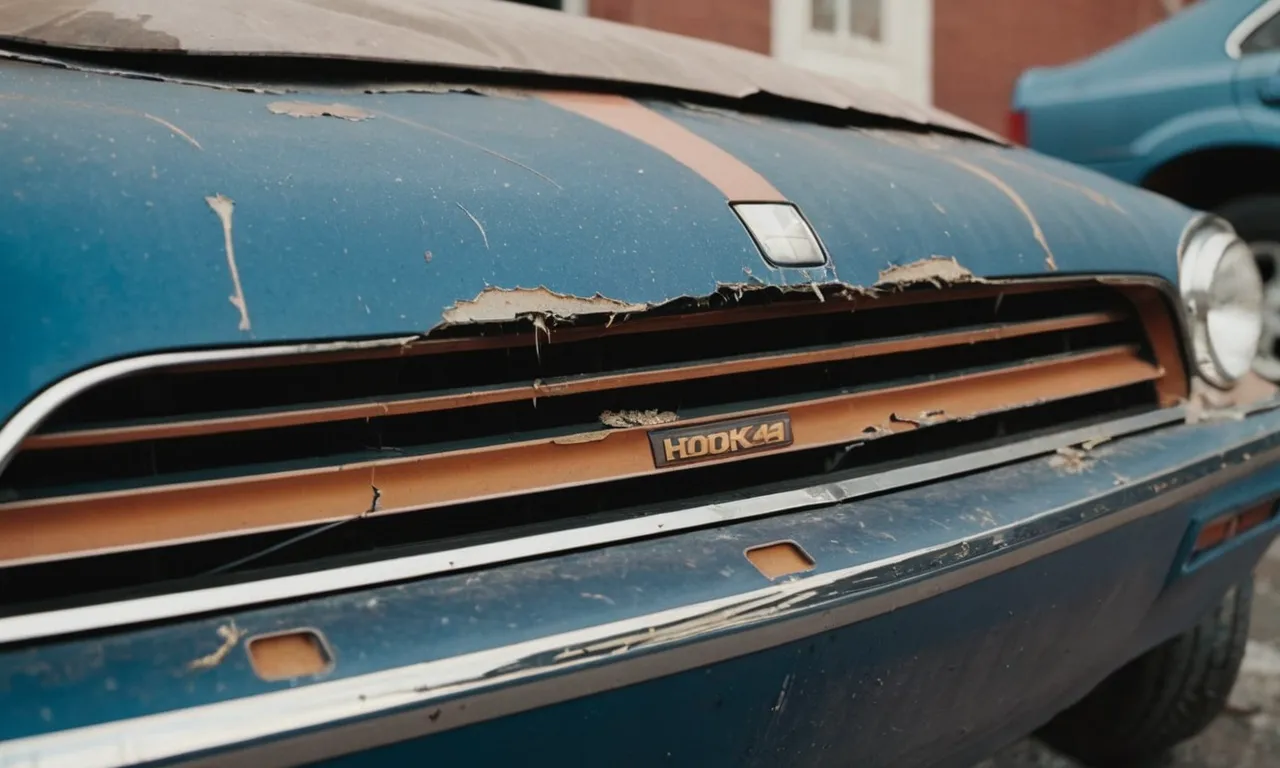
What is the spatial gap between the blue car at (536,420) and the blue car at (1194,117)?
2.55 m

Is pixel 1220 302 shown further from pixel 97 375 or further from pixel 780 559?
pixel 97 375

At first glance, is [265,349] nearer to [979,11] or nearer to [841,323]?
[841,323]

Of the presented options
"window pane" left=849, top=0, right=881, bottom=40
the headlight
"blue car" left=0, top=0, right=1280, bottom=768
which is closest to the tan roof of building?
"blue car" left=0, top=0, right=1280, bottom=768

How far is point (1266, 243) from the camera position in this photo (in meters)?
3.86

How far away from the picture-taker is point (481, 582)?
3.34 ft

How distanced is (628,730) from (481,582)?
188 mm

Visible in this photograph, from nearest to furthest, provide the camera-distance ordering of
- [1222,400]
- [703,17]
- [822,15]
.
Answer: [1222,400] < [703,17] < [822,15]

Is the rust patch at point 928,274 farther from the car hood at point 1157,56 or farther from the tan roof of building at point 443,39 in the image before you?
the car hood at point 1157,56

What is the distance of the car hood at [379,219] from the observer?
0.91 metres

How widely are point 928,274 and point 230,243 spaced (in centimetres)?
84

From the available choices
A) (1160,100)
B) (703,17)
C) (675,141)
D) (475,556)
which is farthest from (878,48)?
(475,556)

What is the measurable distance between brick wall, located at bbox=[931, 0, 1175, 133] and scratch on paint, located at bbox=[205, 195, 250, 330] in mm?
6341

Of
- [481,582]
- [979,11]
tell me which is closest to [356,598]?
[481,582]

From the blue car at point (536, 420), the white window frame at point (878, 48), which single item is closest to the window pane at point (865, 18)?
the white window frame at point (878, 48)
